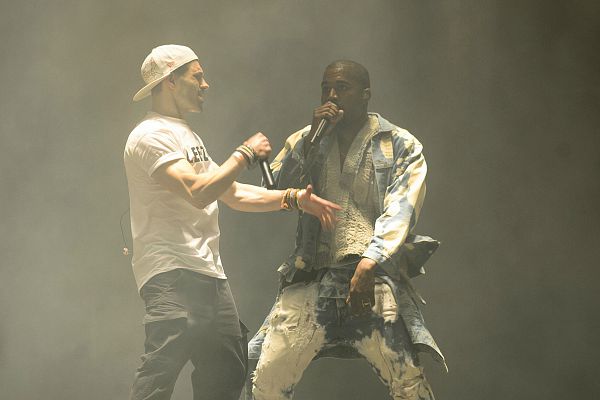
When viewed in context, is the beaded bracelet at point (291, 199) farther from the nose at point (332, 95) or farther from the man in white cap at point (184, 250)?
the nose at point (332, 95)

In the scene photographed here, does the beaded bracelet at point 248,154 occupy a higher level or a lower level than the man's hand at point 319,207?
higher

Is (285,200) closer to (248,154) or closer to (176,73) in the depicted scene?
(248,154)

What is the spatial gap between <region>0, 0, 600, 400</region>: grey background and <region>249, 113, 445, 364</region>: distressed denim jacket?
3.45 feet

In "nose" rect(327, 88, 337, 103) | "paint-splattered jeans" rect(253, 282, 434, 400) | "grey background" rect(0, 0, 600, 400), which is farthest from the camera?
"grey background" rect(0, 0, 600, 400)

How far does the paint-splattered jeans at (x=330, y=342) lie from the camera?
10.7 ft

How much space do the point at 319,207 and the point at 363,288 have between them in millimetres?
347

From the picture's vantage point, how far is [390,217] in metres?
3.31

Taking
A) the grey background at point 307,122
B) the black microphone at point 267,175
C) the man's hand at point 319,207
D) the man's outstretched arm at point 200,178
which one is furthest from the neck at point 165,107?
the grey background at point 307,122

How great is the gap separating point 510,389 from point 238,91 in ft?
6.96

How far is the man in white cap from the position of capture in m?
3.10

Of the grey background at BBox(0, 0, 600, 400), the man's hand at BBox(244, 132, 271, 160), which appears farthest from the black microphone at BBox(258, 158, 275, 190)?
the grey background at BBox(0, 0, 600, 400)

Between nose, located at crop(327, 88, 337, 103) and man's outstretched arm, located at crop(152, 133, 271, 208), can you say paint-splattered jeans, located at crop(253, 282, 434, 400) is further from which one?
nose, located at crop(327, 88, 337, 103)

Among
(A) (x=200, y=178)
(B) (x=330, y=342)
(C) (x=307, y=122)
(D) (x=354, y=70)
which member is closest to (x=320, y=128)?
(D) (x=354, y=70)

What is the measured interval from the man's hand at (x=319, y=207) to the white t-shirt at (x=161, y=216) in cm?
38
